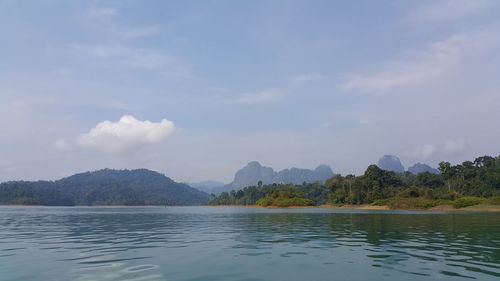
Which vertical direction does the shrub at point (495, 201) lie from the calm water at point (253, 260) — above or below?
above

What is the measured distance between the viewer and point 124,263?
24281 millimetres

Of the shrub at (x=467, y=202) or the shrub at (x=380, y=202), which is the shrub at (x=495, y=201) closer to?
the shrub at (x=467, y=202)

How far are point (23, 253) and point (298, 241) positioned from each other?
68.8 feet

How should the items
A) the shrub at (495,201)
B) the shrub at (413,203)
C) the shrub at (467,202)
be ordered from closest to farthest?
the shrub at (495,201) → the shrub at (467,202) → the shrub at (413,203)

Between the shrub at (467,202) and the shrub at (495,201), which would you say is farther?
the shrub at (467,202)

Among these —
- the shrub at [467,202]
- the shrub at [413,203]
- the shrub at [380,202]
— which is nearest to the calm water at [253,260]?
the shrub at [467,202]

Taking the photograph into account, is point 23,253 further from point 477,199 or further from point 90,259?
point 477,199

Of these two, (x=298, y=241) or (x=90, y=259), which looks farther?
(x=298, y=241)

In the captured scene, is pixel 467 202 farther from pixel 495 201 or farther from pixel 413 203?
pixel 413 203

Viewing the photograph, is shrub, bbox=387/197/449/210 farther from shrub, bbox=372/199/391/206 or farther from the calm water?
the calm water

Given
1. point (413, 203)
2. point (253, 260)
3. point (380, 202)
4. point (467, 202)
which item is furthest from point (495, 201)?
point (253, 260)

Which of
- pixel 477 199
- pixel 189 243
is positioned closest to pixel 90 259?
pixel 189 243

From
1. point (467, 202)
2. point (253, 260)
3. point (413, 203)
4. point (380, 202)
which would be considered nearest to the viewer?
point (253, 260)

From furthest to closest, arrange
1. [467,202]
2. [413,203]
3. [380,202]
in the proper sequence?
[380,202], [413,203], [467,202]
